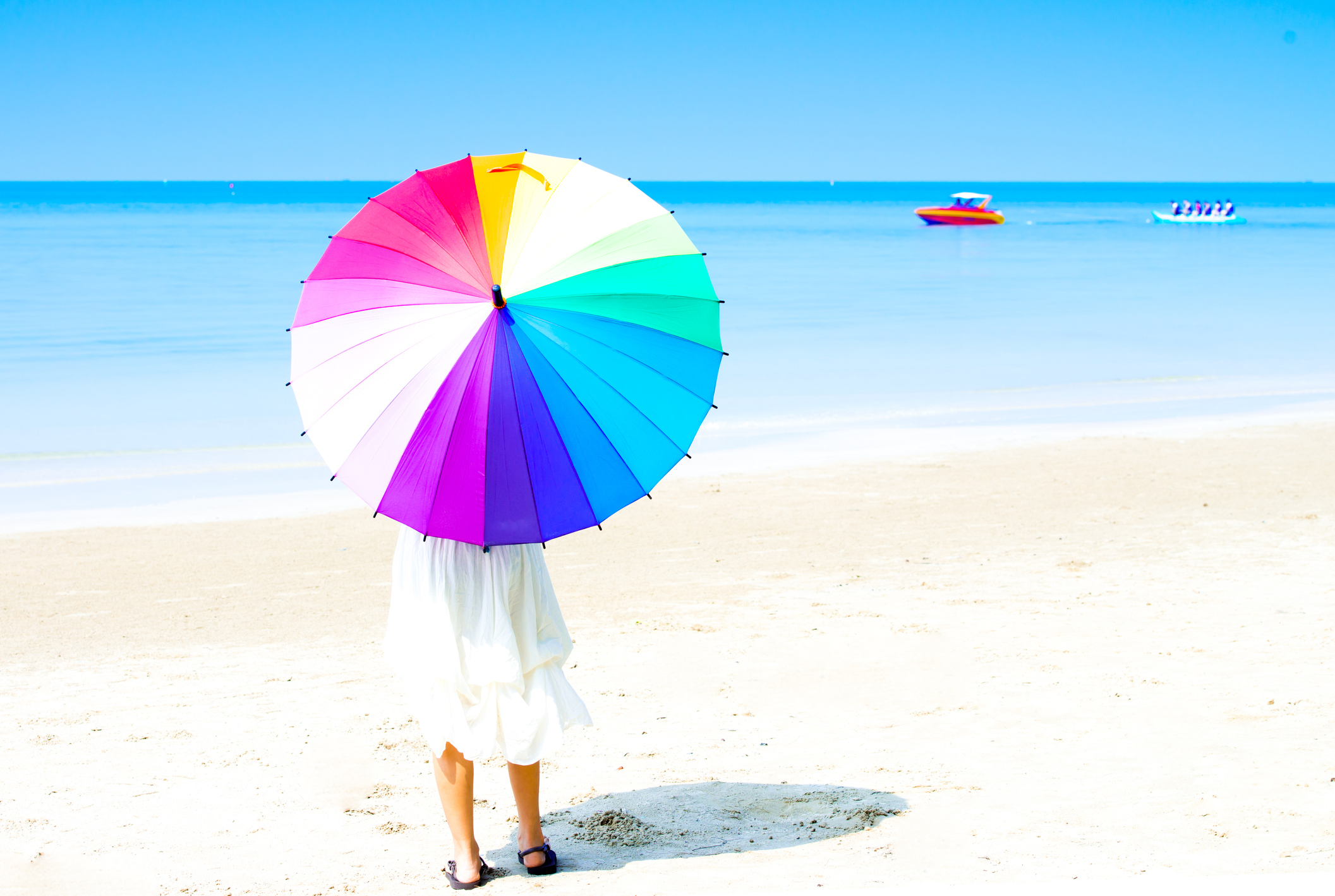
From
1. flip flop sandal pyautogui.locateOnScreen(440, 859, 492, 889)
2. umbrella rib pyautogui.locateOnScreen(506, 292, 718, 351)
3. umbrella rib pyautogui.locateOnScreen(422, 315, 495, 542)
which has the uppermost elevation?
umbrella rib pyautogui.locateOnScreen(506, 292, 718, 351)

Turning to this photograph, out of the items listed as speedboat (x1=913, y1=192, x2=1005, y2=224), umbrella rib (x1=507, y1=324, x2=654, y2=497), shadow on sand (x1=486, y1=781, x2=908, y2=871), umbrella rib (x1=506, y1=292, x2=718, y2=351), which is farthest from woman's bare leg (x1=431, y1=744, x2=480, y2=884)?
speedboat (x1=913, y1=192, x2=1005, y2=224)

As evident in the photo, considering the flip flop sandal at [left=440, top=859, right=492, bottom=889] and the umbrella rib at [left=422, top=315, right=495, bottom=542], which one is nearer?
the umbrella rib at [left=422, top=315, right=495, bottom=542]

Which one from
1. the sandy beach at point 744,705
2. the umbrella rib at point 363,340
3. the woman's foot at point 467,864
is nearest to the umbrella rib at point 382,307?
the umbrella rib at point 363,340

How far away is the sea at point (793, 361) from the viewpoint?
11617 mm

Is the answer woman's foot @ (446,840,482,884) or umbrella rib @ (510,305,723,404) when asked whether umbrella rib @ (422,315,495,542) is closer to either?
umbrella rib @ (510,305,723,404)

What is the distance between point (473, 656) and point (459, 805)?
1.66 ft

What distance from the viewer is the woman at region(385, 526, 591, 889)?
341 centimetres

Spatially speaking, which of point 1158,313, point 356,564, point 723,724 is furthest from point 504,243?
point 1158,313

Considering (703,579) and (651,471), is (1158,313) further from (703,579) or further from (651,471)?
(651,471)

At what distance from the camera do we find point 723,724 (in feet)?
16.6

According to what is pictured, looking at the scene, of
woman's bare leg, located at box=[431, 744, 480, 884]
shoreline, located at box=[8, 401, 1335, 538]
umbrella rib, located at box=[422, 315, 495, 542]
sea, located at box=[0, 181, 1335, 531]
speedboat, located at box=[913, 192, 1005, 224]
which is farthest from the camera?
speedboat, located at box=[913, 192, 1005, 224]

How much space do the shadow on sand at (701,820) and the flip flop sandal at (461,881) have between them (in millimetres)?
129

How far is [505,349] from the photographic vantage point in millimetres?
3213

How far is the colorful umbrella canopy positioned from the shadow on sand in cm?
131
